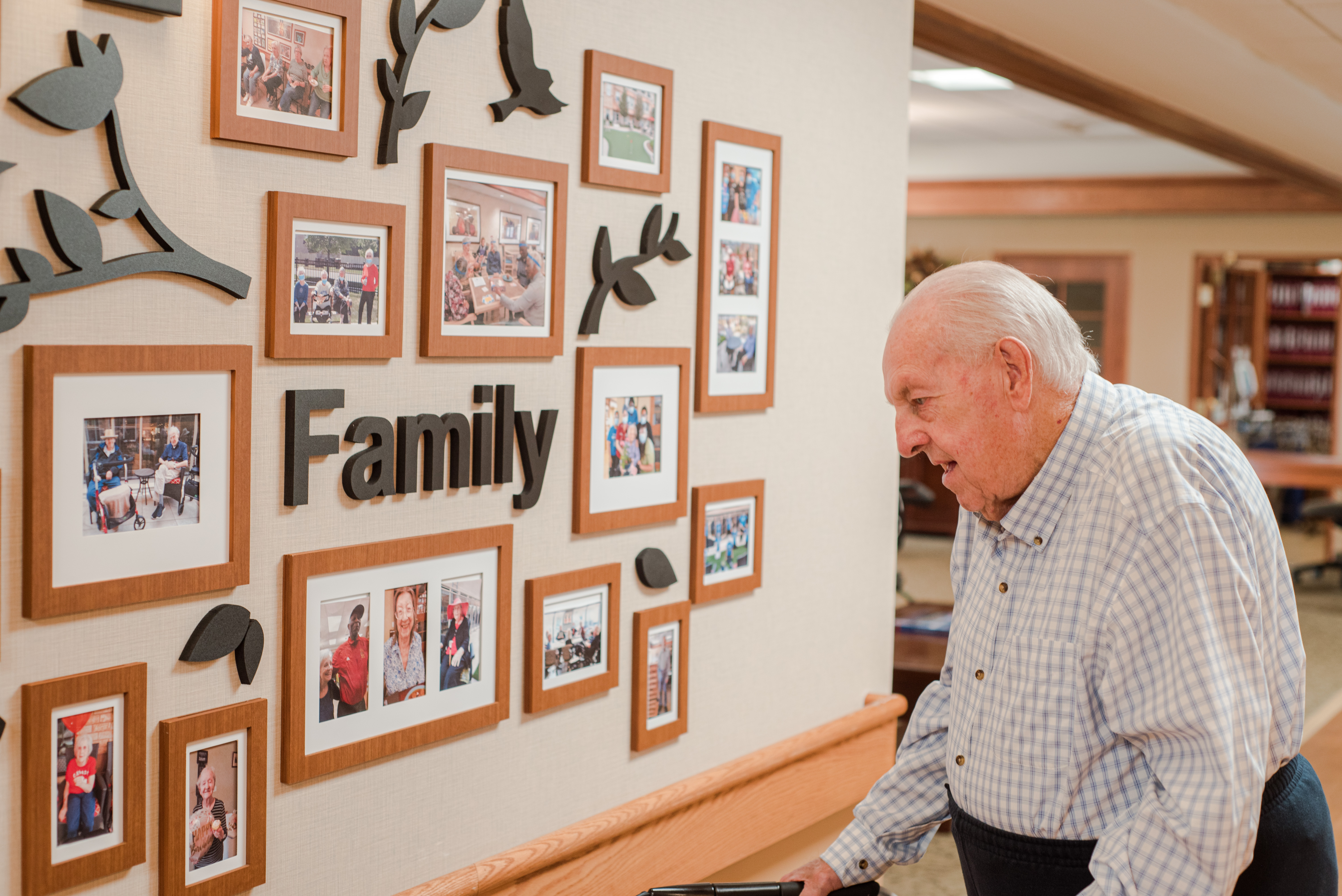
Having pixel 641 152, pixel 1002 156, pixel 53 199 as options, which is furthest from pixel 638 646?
pixel 1002 156

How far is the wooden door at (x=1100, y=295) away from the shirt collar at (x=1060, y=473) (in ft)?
33.2

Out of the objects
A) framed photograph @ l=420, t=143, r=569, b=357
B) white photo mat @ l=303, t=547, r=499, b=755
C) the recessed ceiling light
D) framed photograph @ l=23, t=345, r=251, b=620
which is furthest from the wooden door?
framed photograph @ l=23, t=345, r=251, b=620

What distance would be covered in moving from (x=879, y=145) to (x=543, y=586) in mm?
1492

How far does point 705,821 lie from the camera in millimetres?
2496

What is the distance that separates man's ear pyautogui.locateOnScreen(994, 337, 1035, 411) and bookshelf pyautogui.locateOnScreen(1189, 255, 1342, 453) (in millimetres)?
10899

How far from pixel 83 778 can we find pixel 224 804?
218 mm

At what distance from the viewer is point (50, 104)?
1348 millimetres

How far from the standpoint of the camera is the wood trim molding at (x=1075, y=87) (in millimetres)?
3398

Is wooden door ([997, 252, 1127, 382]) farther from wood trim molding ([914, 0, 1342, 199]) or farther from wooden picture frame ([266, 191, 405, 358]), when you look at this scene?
wooden picture frame ([266, 191, 405, 358])

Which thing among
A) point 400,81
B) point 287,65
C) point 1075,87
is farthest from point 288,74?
point 1075,87

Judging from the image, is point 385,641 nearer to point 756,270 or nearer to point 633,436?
point 633,436

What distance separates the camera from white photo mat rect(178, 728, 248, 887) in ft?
5.12

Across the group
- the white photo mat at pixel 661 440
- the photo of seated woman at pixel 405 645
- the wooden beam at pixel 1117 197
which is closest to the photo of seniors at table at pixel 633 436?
the white photo mat at pixel 661 440

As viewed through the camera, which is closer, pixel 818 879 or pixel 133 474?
pixel 133 474
